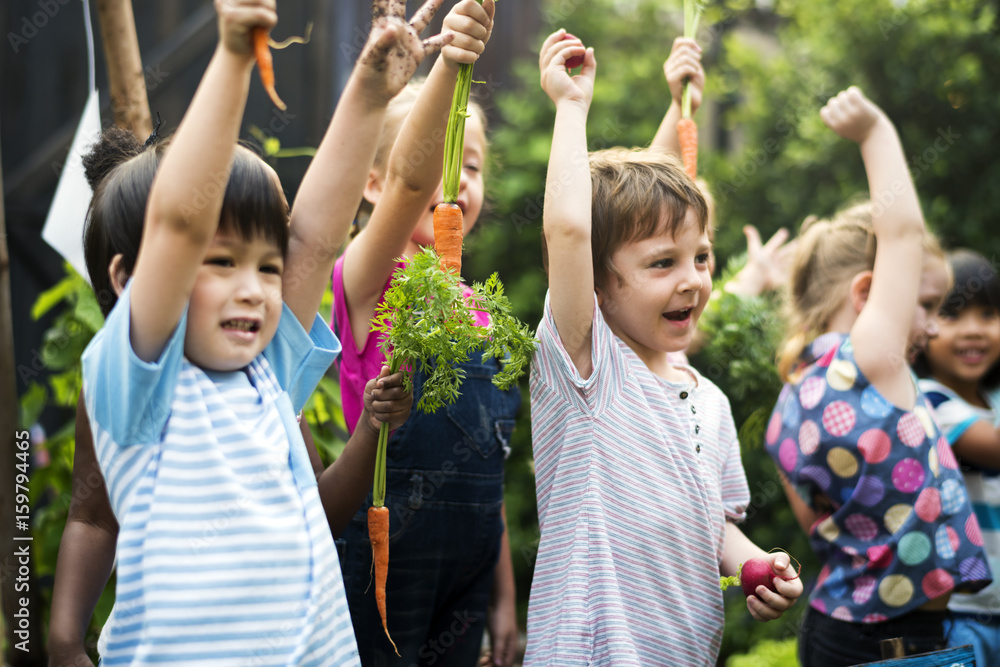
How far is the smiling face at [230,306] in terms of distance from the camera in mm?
1437

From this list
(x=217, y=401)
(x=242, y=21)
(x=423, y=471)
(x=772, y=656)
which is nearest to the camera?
(x=242, y=21)

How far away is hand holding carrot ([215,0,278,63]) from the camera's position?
4.22ft

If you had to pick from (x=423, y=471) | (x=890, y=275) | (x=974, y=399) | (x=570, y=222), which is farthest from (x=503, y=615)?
(x=974, y=399)

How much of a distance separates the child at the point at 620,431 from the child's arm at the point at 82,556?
91cm

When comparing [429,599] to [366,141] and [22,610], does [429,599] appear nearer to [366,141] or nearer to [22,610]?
[366,141]

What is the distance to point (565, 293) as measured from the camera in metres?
1.75

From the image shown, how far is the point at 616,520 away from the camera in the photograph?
1811 millimetres

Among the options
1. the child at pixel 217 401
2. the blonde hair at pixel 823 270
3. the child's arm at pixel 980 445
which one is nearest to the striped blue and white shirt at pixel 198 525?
the child at pixel 217 401

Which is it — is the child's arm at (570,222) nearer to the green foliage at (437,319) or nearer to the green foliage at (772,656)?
the green foliage at (437,319)

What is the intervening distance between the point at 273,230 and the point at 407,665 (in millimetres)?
1167

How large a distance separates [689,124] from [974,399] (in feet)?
5.33

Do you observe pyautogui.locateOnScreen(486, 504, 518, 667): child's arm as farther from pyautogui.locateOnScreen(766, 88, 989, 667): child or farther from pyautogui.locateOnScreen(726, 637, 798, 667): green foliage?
pyautogui.locateOnScreen(726, 637, 798, 667): green foliage

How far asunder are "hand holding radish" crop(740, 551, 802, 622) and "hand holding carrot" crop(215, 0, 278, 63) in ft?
4.76

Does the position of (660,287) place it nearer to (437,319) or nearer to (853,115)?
(437,319)
